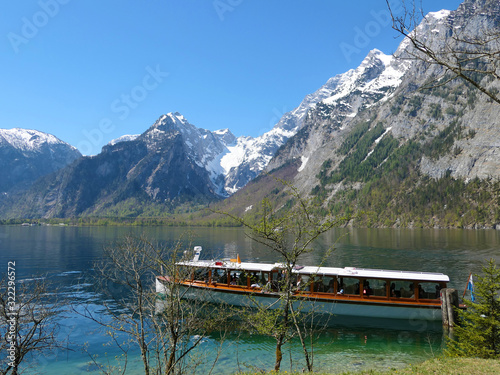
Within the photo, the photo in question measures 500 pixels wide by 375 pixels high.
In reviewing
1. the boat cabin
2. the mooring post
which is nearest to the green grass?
the mooring post

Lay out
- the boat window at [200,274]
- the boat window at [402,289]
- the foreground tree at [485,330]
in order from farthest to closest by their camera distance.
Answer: the boat window at [402,289]
the boat window at [200,274]
the foreground tree at [485,330]

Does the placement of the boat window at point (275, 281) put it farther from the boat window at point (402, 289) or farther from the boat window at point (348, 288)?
the boat window at point (402, 289)

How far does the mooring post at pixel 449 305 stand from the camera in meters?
26.5

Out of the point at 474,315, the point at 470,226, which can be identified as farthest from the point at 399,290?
the point at 470,226

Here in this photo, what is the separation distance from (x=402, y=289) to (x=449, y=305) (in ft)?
→ 12.4

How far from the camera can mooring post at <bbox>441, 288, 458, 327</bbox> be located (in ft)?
86.8

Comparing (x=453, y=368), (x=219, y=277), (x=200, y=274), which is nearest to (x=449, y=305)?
(x=453, y=368)

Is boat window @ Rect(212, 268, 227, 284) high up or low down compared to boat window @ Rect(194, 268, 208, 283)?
down

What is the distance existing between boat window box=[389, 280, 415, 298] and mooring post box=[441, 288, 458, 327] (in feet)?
8.45

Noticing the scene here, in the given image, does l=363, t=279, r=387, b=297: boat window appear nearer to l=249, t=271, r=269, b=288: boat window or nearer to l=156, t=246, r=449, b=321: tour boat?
l=156, t=246, r=449, b=321: tour boat

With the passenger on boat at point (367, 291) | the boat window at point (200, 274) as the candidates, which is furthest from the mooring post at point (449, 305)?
the boat window at point (200, 274)

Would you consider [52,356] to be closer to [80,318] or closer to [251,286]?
[80,318]

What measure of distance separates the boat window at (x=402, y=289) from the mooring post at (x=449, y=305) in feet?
8.45

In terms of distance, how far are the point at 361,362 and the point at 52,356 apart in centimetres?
2129
